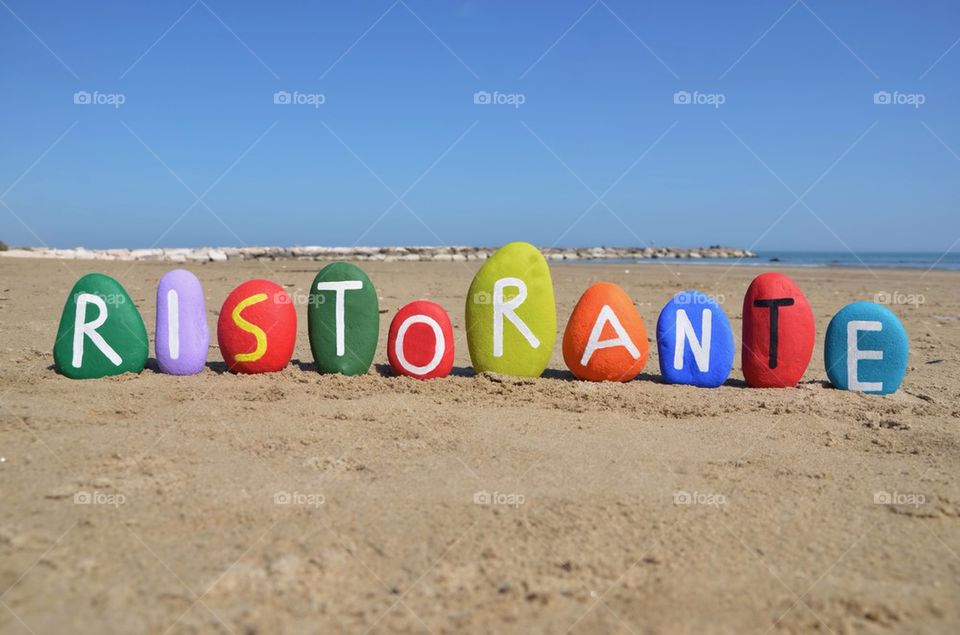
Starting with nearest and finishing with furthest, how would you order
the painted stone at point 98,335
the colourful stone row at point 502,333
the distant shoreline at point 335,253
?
the painted stone at point 98,335 → the colourful stone row at point 502,333 → the distant shoreline at point 335,253

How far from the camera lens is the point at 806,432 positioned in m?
5.21

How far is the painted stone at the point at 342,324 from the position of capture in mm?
6711

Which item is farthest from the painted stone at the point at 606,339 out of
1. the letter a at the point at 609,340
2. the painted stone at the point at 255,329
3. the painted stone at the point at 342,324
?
the painted stone at the point at 255,329

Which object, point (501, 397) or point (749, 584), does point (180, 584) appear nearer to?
point (749, 584)

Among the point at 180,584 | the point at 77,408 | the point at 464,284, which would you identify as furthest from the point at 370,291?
the point at 464,284

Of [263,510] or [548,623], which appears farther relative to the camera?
[263,510]

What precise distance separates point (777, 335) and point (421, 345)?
3166mm

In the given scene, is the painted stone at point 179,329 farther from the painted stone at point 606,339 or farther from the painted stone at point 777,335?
the painted stone at point 777,335

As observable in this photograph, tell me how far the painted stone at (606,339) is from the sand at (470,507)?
314 mm

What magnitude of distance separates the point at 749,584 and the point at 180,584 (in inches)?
88.3

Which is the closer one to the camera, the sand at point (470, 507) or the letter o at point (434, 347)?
the sand at point (470, 507)

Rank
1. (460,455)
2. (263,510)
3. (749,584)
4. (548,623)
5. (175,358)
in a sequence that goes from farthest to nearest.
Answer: (175,358), (460,455), (263,510), (749,584), (548,623)

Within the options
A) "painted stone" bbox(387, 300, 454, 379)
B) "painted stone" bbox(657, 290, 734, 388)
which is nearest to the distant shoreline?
"painted stone" bbox(387, 300, 454, 379)

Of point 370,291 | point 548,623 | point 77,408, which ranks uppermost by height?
point 370,291
